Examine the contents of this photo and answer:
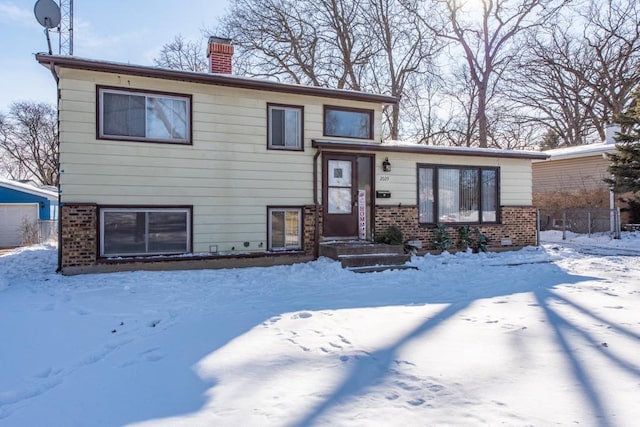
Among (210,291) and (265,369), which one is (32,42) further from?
(265,369)

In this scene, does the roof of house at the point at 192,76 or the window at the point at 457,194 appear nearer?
the roof of house at the point at 192,76

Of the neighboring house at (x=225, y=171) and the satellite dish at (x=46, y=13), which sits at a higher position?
the satellite dish at (x=46, y=13)

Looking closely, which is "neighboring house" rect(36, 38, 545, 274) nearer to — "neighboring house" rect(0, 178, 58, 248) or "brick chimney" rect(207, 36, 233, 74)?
"brick chimney" rect(207, 36, 233, 74)

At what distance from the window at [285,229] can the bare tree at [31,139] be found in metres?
33.1

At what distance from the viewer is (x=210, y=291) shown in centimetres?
683

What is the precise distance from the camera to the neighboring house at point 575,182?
1680 centimetres

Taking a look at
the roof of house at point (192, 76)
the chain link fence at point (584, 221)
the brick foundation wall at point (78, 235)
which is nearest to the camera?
the roof of house at point (192, 76)

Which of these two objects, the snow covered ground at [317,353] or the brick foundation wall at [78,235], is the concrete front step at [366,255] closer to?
the snow covered ground at [317,353]

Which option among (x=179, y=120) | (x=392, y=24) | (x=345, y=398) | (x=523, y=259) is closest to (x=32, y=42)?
(x=179, y=120)

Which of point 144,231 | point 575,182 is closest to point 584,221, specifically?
point 575,182

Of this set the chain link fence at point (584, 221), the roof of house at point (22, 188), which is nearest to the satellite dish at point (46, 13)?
the roof of house at point (22, 188)

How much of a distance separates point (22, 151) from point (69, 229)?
120ft

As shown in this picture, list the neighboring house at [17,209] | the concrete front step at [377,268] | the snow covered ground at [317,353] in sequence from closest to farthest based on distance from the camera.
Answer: the snow covered ground at [317,353], the concrete front step at [377,268], the neighboring house at [17,209]

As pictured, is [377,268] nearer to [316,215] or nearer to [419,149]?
[316,215]
